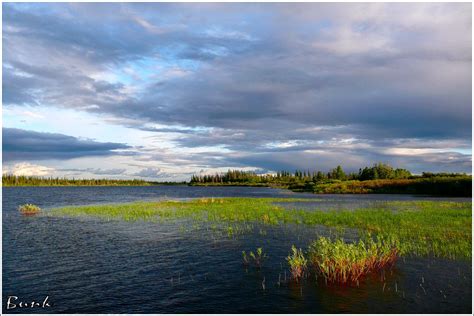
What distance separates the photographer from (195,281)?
68.8 ft

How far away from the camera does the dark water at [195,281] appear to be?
17.1m

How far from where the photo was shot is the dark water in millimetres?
17125
